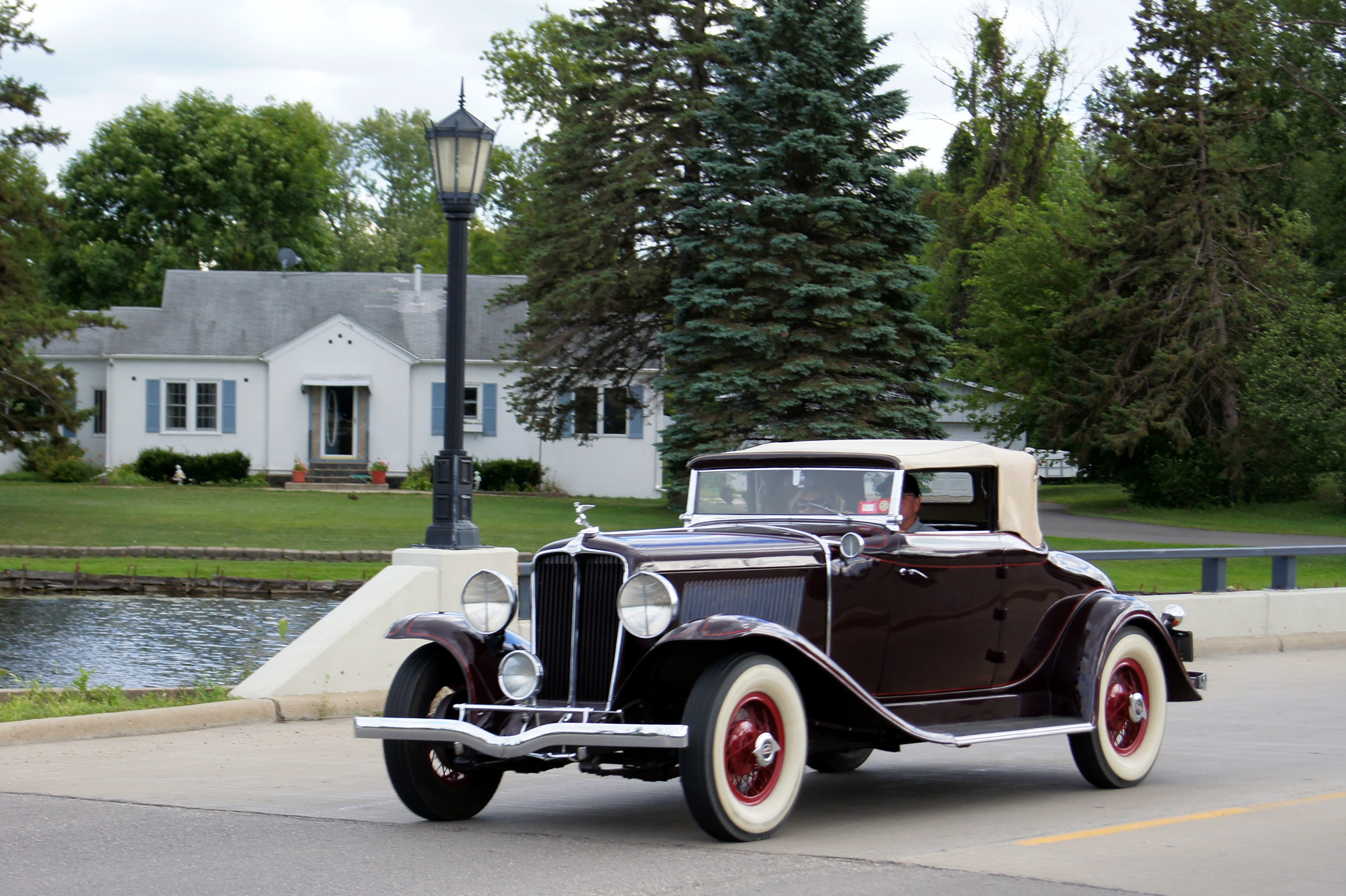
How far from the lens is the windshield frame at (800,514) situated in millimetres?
7562

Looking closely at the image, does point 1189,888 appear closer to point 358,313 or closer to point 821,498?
point 821,498

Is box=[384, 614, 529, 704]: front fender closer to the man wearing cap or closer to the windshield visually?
the windshield

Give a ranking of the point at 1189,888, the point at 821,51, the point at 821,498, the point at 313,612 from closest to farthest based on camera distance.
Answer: the point at 1189,888
the point at 821,498
the point at 313,612
the point at 821,51

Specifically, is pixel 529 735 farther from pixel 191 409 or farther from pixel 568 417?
pixel 191 409

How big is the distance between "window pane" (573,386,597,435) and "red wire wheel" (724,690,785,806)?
3019 cm

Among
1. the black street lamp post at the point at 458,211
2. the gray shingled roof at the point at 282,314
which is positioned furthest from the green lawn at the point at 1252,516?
the black street lamp post at the point at 458,211

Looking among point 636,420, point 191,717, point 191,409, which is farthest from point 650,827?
point 191,409

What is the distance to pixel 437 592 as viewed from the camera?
1117cm

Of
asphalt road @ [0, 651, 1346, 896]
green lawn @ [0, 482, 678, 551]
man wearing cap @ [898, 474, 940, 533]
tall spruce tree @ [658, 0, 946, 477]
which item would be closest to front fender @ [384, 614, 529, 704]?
asphalt road @ [0, 651, 1346, 896]

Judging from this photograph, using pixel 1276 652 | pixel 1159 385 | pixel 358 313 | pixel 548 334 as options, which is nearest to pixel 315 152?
pixel 358 313

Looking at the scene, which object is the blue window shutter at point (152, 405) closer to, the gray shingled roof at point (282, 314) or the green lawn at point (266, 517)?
the gray shingled roof at point (282, 314)

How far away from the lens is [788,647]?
651 cm

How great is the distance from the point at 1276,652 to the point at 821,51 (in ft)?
54.4

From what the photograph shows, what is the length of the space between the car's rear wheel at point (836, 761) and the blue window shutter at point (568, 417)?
28.0m
